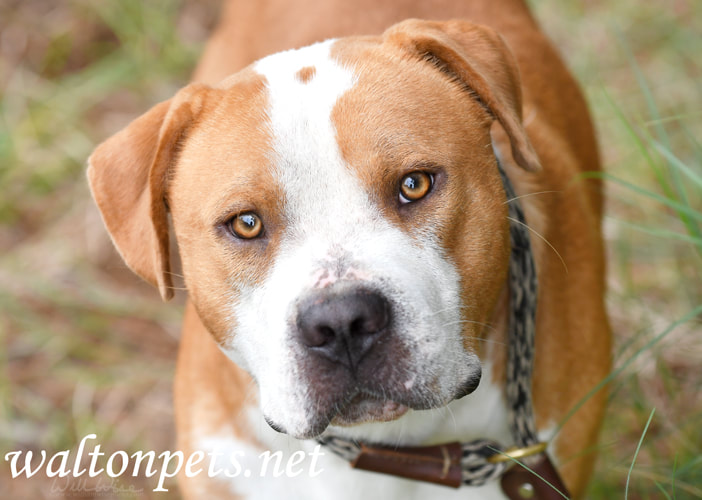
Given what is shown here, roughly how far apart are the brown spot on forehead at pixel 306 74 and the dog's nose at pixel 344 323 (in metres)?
0.69

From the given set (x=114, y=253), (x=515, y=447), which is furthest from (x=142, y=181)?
(x=114, y=253)

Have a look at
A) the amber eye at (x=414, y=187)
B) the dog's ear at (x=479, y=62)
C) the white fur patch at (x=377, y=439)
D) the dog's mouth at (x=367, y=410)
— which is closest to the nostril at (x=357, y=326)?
the dog's mouth at (x=367, y=410)

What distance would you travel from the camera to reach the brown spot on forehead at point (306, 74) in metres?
2.48

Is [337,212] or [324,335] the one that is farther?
[337,212]

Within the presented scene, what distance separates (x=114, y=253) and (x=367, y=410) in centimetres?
325

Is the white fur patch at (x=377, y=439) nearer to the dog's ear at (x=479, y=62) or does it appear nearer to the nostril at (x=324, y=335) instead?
the nostril at (x=324, y=335)

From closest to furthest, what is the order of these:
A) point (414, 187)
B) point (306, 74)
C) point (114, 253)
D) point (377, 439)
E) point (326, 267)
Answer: point (326, 267) < point (414, 187) < point (306, 74) < point (377, 439) < point (114, 253)

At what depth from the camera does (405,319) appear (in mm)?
2229

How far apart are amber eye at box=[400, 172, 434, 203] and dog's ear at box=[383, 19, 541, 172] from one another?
0.37 meters

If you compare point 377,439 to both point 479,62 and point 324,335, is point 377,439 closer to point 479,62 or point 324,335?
point 324,335

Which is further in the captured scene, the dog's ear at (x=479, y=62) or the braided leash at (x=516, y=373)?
the braided leash at (x=516, y=373)

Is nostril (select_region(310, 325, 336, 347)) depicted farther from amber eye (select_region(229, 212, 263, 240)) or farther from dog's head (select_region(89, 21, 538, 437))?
amber eye (select_region(229, 212, 263, 240))

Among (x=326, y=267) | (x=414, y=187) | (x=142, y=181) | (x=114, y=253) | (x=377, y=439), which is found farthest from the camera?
(x=114, y=253)

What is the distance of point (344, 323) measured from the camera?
84.2 inches
